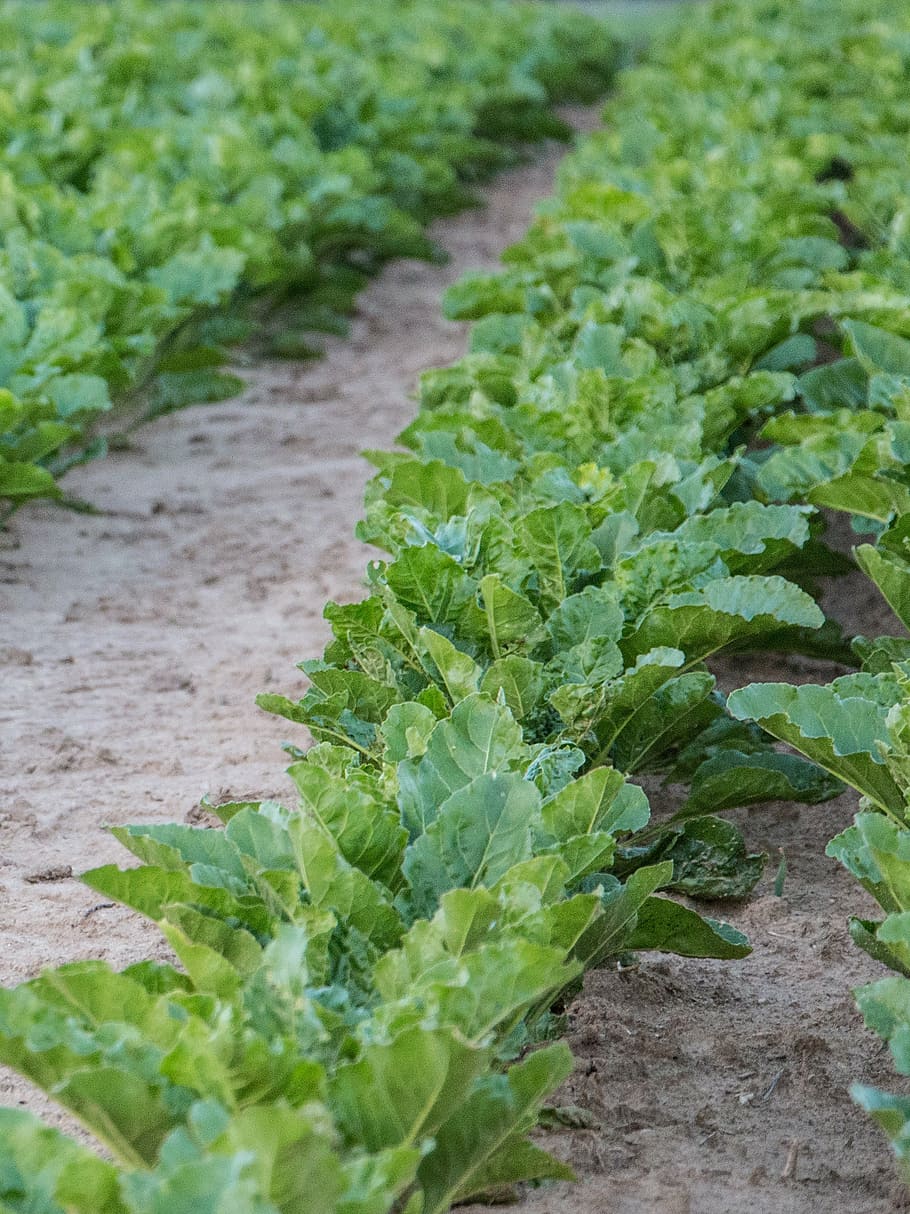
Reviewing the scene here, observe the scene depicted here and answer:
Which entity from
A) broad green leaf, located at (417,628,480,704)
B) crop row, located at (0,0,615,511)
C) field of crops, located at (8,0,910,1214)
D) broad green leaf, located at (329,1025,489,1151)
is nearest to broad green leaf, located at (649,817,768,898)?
field of crops, located at (8,0,910,1214)

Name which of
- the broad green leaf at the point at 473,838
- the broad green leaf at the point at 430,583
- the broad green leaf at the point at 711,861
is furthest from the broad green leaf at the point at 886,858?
the broad green leaf at the point at 430,583

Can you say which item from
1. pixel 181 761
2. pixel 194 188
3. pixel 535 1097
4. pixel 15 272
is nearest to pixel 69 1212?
pixel 535 1097

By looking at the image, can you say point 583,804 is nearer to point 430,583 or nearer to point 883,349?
point 430,583

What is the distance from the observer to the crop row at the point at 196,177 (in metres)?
4.64

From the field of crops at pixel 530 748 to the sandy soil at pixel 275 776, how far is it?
0.02m

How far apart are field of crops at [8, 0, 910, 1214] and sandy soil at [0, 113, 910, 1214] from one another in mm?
19

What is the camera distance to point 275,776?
322 cm

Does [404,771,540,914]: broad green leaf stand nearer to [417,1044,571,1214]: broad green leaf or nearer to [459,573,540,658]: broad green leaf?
[417,1044,571,1214]: broad green leaf

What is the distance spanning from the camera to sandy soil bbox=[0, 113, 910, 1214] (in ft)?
7.13

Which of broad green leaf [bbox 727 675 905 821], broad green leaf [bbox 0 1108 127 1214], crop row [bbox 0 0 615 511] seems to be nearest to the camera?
broad green leaf [bbox 0 1108 127 1214]

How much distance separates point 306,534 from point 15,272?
128 cm

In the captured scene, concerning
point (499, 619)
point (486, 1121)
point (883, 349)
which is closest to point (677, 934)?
point (499, 619)

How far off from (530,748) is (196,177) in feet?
16.1

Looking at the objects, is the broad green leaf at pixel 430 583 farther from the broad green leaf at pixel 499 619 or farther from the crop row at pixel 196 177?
the crop row at pixel 196 177
